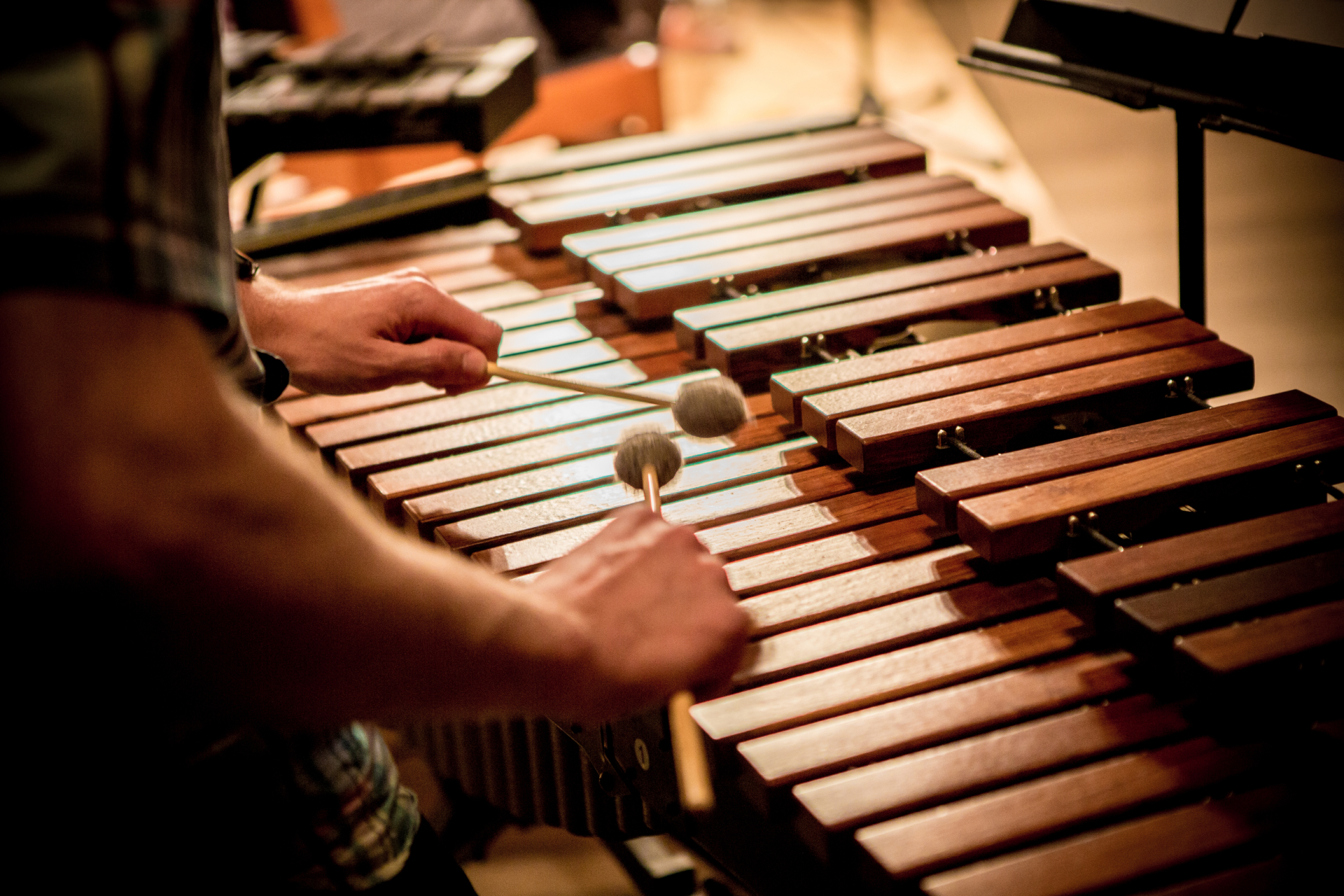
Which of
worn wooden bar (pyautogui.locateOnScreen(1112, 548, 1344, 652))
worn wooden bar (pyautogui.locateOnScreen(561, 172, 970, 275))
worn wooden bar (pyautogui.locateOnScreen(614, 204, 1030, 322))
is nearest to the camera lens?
worn wooden bar (pyautogui.locateOnScreen(1112, 548, 1344, 652))

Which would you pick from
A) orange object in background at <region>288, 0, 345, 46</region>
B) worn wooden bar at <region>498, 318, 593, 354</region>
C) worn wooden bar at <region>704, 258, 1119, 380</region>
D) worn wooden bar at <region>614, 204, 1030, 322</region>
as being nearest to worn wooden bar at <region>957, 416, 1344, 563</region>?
worn wooden bar at <region>704, 258, 1119, 380</region>

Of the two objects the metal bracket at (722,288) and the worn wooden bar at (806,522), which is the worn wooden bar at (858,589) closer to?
the worn wooden bar at (806,522)

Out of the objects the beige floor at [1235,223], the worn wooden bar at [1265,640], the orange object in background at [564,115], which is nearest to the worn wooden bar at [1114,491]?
the worn wooden bar at [1265,640]

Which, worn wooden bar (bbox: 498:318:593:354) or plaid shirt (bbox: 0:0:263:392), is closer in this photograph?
plaid shirt (bbox: 0:0:263:392)

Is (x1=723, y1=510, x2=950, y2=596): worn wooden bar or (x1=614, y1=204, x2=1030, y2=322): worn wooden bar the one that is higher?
(x1=614, y1=204, x2=1030, y2=322): worn wooden bar

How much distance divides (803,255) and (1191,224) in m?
0.79

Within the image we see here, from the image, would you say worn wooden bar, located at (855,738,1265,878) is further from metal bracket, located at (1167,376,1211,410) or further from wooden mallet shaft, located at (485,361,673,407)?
wooden mallet shaft, located at (485,361,673,407)

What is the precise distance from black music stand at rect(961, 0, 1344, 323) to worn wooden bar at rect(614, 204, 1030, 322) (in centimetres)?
32

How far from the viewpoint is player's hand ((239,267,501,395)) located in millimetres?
1867

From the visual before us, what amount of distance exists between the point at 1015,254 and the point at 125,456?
1.93 meters

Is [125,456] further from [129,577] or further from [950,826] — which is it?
[950,826]

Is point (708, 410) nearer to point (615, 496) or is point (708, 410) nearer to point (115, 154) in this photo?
point (615, 496)

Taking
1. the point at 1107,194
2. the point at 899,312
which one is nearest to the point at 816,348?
the point at 899,312

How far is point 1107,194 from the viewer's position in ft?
15.6
